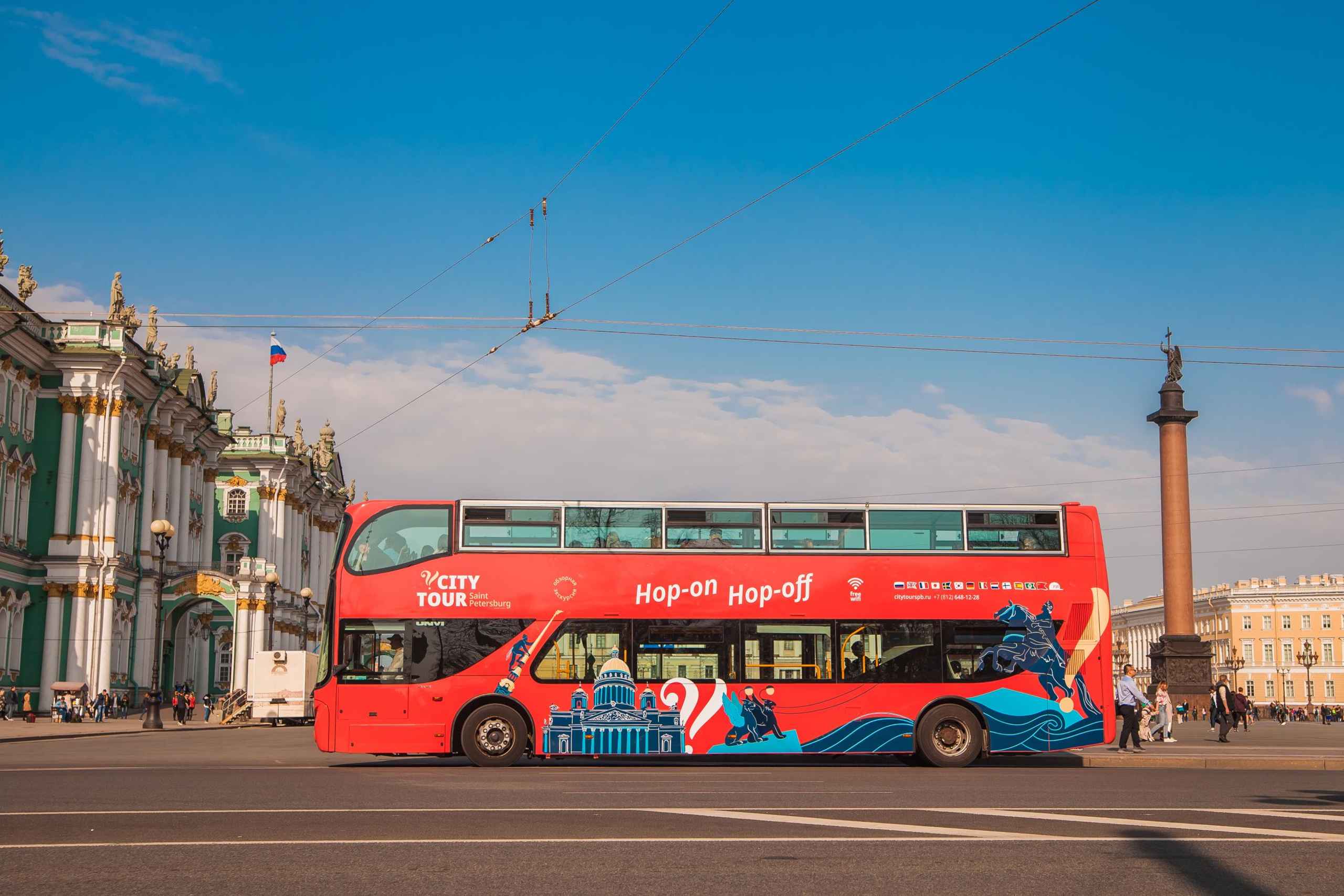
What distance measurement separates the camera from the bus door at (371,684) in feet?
69.1

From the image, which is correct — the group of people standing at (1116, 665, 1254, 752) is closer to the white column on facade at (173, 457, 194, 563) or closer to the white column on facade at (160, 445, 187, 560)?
the white column on facade at (160, 445, 187, 560)

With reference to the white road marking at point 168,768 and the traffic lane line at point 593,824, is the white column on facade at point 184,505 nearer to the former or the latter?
the white road marking at point 168,768

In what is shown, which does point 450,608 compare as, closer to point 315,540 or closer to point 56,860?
point 56,860

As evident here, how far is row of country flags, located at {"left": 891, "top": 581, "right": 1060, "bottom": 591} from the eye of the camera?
2183 cm

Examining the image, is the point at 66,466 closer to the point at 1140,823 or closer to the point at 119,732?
the point at 119,732

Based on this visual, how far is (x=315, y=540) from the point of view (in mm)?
101688

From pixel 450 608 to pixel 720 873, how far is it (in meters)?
12.5

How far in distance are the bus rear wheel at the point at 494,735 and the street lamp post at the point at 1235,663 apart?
123 meters

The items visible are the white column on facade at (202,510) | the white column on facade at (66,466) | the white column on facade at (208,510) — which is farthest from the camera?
the white column on facade at (208,510)

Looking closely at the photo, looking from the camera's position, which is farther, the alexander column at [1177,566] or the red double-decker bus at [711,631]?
the alexander column at [1177,566]

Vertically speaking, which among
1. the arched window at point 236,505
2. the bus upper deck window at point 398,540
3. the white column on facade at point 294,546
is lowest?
the bus upper deck window at point 398,540

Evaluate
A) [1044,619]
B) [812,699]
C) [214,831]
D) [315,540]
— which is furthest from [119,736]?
[315,540]

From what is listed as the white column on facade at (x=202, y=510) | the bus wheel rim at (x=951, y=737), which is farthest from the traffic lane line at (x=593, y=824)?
the white column on facade at (x=202, y=510)

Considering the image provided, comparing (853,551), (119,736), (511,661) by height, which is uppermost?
(853,551)
